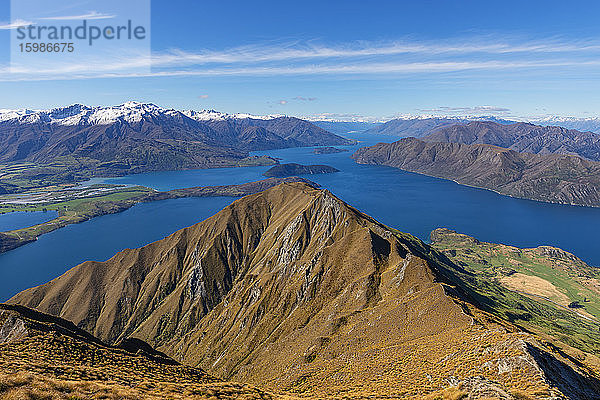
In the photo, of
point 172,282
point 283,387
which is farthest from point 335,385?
point 172,282

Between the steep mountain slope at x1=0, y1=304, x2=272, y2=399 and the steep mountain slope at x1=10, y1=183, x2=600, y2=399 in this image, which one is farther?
the steep mountain slope at x1=10, y1=183, x2=600, y2=399

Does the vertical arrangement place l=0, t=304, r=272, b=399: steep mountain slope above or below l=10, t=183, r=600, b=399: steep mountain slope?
above

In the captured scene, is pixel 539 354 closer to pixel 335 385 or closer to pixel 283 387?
pixel 335 385

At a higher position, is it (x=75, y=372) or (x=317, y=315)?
(x=75, y=372)

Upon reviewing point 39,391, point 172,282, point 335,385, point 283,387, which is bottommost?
point 172,282

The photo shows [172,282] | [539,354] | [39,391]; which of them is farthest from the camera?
[172,282]
